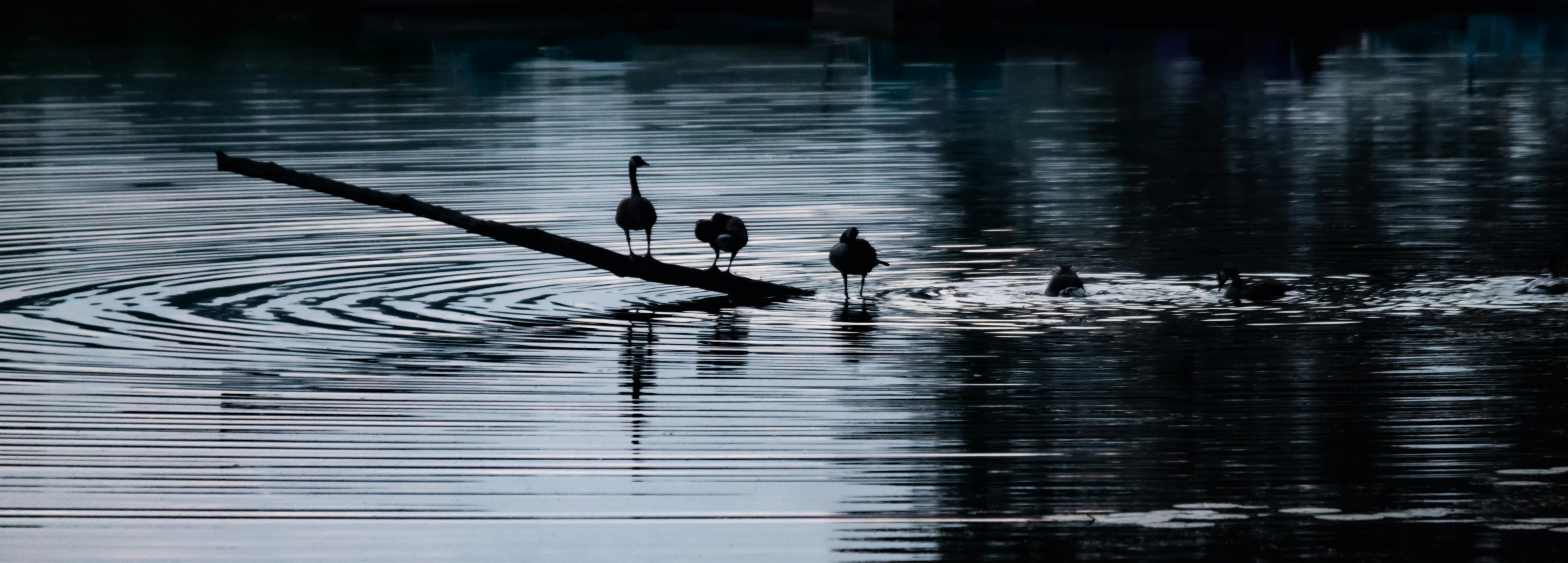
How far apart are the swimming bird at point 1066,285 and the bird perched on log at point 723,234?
215 centimetres

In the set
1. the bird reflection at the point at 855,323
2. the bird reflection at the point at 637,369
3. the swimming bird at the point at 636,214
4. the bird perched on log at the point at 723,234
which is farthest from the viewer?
the swimming bird at the point at 636,214

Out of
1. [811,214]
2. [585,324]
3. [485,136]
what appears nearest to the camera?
[585,324]

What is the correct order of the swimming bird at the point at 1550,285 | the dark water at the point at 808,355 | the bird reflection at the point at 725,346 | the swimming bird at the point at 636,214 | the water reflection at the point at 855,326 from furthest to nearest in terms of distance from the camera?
1. the swimming bird at the point at 636,214
2. the swimming bird at the point at 1550,285
3. the water reflection at the point at 855,326
4. the bird reflection at the point at 725,346
5. the dark water at the point at 808,355

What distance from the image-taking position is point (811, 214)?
1914 centimetres

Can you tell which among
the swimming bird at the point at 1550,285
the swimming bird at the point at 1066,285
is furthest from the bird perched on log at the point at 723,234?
the swimming bird at the point at 1550,285

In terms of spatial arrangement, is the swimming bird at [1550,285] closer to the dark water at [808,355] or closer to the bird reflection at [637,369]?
the dark water at [808,355]

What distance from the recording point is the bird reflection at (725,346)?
11.9 meters

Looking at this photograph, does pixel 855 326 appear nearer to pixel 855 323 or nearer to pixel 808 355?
pixel 855 323

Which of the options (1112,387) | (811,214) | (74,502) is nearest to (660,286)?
(811,214)

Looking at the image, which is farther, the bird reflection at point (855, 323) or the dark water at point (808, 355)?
the bird reflection at point (855, 323)

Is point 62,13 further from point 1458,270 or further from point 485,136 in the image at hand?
point 1458,270

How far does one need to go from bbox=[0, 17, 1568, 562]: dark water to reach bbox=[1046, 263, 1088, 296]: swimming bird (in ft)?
0.38

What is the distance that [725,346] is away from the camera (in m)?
12.5

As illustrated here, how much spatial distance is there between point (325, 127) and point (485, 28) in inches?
1123
